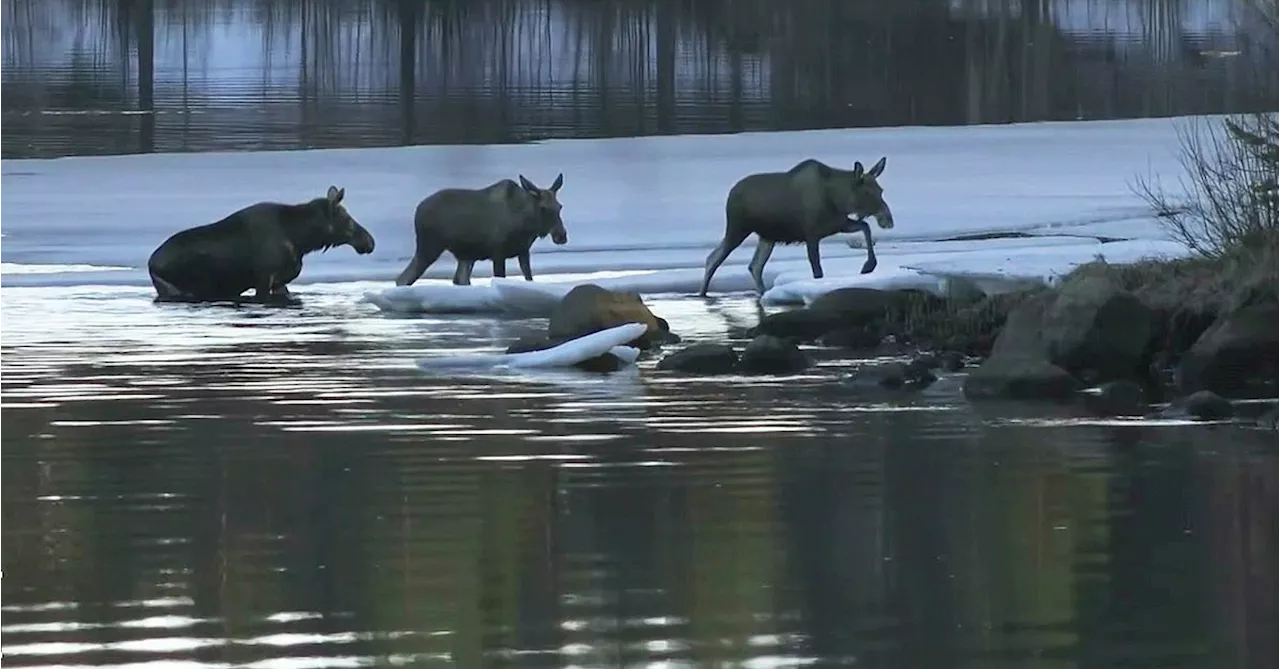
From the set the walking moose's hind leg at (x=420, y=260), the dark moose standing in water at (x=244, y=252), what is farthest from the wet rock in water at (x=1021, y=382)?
the dark moose standing in water at (x=244, y=252)

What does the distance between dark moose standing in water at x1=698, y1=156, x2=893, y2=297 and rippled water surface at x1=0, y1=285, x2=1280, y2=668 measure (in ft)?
18.0

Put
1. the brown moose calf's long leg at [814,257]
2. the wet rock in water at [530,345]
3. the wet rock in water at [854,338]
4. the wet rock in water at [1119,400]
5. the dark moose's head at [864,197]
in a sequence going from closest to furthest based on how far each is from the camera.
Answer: the wet rock in water at [1119,400]
the wet rock in water at [530,345]
the wet rock in water at [854,338]
the brown moose calf's long leg at [814,257]
the dark moose's head at [864,197]

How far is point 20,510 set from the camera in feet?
35.0

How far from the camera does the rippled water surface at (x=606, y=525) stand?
8.33 m

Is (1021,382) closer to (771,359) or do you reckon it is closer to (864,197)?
(771,359)

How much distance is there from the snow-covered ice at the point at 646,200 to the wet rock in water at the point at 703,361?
2975 millimetres

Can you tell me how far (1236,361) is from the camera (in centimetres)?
1474

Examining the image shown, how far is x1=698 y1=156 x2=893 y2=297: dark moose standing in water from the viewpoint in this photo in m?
20.7

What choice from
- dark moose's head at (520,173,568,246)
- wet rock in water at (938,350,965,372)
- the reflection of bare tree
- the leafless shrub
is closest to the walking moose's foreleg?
dark moose's head at (520,173,568,246)

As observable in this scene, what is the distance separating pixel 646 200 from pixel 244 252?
7.49 meters

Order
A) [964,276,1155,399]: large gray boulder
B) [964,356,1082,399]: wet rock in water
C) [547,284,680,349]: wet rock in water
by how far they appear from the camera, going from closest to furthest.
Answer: [964,356,1082,399]: wet rock in water → [964,276,1155,399]: large gray boulder → [547,284,680,349]: wet rock in water

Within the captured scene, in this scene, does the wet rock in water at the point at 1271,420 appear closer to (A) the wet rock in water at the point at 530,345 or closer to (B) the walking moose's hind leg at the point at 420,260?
(A) the wet rock in water at the point at 530,345

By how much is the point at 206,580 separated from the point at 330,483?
206 centimetres

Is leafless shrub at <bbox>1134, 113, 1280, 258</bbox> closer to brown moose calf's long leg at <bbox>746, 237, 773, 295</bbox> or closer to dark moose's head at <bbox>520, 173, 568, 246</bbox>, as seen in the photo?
brown moose calf's long leg at <bbox>746, 237, 773, 295</bbox>
